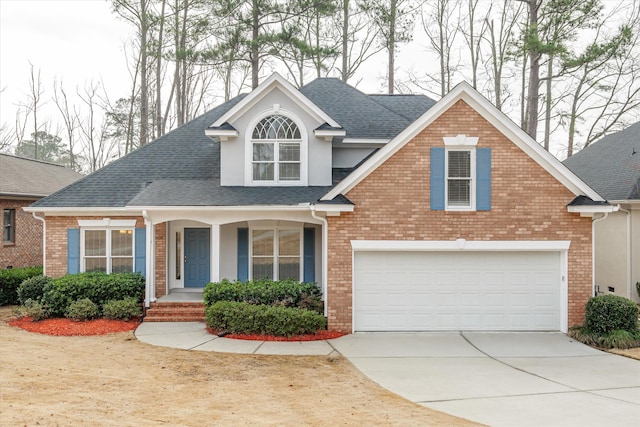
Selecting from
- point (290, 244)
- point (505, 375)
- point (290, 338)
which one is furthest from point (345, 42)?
point (505, 375)

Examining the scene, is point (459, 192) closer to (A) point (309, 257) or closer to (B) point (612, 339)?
(B) point (612, 339)

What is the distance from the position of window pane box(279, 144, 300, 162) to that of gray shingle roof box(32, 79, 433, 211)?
0.93 metres

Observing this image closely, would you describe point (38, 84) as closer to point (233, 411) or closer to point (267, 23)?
point (267, 23)

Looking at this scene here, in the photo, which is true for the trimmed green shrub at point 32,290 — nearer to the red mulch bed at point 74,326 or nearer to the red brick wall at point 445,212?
the red mulch bed at point 74,326

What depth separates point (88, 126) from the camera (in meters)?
39.2

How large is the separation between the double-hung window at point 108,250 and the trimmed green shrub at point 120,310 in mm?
1831

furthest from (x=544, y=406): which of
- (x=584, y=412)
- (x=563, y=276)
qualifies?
(x=563, y=276)

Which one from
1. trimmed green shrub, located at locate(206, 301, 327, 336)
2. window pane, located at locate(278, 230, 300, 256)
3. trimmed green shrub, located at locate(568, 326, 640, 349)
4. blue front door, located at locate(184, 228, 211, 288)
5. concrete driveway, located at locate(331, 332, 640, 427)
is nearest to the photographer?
concrete driveway, located at locate(331, 332, 640, 427)

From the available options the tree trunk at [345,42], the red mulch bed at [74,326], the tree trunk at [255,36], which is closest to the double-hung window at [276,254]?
the red mulch bed at [74,326]

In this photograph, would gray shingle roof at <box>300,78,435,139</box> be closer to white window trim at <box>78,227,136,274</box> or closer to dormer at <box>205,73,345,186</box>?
dormer at <box>205,73,345,186</box>

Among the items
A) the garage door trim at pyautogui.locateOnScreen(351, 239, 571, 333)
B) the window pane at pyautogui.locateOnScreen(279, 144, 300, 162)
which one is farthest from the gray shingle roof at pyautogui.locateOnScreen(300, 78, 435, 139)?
the garage door trim at pyautogui.locateOnScreen(351, 239, 571, 333)

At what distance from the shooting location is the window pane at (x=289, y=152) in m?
14.3

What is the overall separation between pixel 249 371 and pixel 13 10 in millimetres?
25718

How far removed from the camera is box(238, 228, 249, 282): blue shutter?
1405 centimetres
